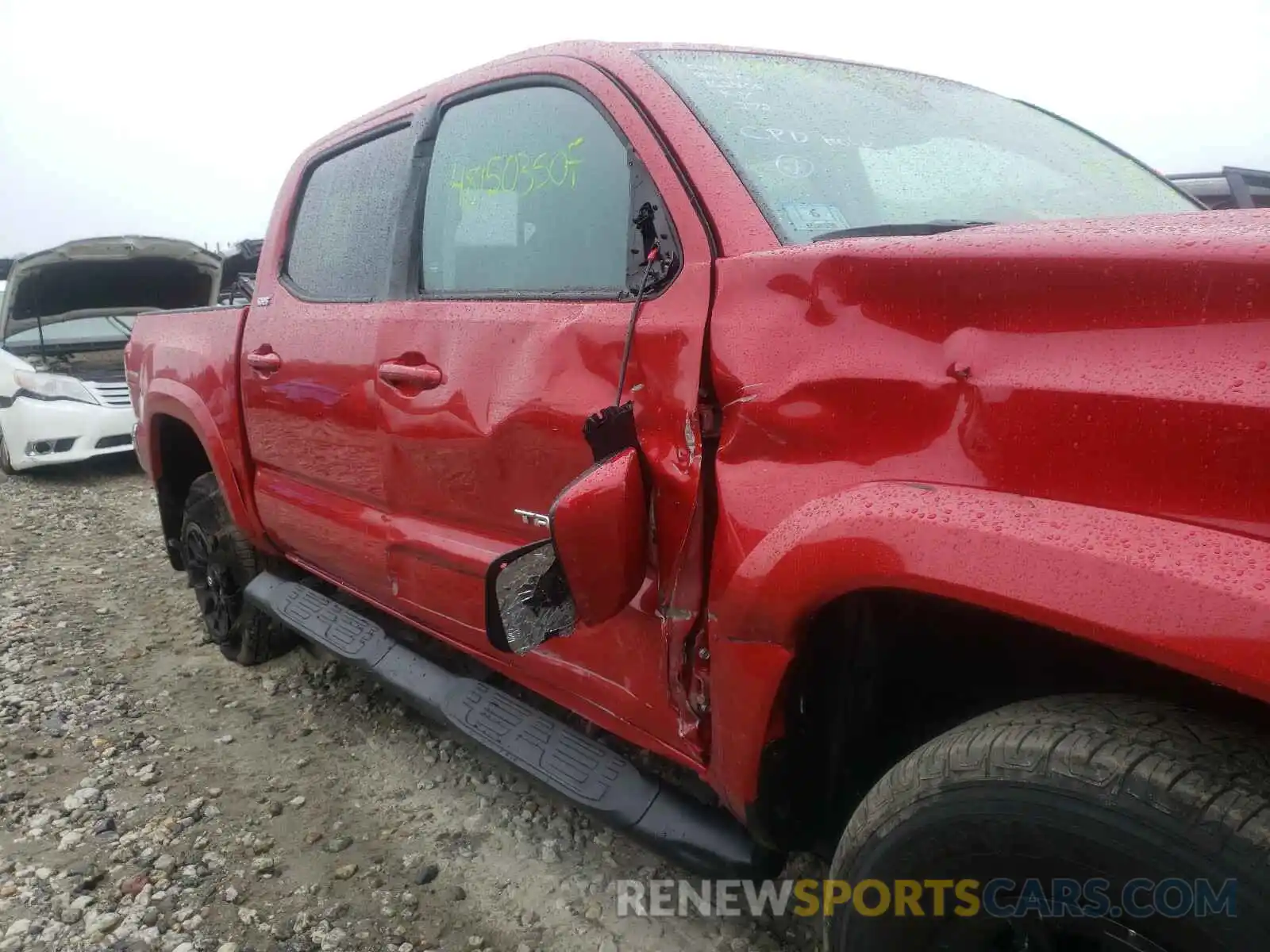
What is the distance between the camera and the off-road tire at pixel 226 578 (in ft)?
11.4

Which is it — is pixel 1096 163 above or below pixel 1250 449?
above

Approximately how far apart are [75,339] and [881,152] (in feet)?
26.1

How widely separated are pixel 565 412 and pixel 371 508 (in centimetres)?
96

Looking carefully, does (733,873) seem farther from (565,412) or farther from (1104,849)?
(565,412)

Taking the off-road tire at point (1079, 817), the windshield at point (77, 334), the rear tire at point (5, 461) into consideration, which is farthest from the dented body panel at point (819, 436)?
the windshield at point (77, 334)

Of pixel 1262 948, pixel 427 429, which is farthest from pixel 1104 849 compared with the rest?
A: pixel 427 429

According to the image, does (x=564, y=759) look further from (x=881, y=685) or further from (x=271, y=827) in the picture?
(x=271, y=827)

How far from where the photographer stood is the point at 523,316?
1892 mm

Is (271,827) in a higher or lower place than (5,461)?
higher

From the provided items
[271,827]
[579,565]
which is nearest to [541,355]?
[579,565]

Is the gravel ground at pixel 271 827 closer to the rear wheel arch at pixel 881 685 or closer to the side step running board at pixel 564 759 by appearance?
the side step running board at pixel 564 759

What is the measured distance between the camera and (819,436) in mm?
1325

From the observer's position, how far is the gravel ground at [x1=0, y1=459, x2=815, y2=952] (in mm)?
2064

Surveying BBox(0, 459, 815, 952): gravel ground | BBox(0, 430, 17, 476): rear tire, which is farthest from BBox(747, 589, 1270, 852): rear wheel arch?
BBox(0, 430, 17, 476): rear tire
